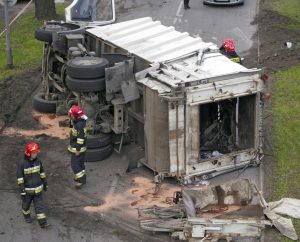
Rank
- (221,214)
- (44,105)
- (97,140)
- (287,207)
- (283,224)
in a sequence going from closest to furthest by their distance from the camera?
(283,224), (221,214), (287,207), (97,140), (44,105)

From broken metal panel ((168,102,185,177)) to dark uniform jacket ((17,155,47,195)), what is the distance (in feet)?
7.27

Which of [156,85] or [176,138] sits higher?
[156,85]

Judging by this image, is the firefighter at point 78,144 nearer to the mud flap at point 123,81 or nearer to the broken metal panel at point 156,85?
the mud flap at point 123,81

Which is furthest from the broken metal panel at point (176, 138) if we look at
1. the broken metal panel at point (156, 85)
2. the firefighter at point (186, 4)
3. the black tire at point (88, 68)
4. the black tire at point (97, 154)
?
the firefighter at point (186, 4)

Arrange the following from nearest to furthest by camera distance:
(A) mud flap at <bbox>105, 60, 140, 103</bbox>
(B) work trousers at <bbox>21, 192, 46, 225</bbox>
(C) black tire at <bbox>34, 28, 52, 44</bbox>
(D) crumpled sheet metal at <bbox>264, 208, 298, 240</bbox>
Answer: (D) crumpled sheet metal at <bbox>264, 208, 298, 240</bbox> → (B) work trousers at <bbox>21, 192, 46, 225</bbox> → (A) mud flap at <bbox>105, 60, 140, 103</bbox> → (C) black tire at <bbox>34, 28, 52, 44</bbox>

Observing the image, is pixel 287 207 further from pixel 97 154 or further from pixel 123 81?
pixel 97 154

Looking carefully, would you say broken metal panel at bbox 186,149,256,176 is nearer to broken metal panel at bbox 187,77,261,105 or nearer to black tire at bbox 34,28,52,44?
broken metal panel at bbox 187,77,261,105

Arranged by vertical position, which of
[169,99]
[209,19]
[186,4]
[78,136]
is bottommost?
[78,136]

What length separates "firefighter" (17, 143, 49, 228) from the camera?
9.21 metres

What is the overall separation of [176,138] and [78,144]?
1647 millimetres

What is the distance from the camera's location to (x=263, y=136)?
12367mm

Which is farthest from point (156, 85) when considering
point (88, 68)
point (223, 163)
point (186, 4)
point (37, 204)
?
point (186, 4)

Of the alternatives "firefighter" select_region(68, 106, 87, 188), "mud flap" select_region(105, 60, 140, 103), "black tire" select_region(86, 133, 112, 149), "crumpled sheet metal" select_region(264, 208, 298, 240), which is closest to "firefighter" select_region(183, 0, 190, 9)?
"mud flap" select_region(105, 60, 140, 103)

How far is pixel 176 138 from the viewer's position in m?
10.2
